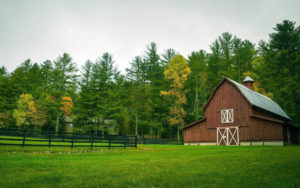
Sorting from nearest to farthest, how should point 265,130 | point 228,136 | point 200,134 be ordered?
1. point 265,130
2. point 228,136
3. point 200,134

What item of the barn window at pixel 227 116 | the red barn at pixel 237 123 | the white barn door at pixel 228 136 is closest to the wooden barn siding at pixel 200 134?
the red barn at pixel 237 123

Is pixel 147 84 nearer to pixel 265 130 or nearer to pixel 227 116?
pixel 227 116

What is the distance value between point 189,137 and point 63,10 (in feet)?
78.4

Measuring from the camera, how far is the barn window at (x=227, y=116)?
87.5 ft

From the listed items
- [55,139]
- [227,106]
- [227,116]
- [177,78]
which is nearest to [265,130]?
[227,116]

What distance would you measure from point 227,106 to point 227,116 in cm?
133

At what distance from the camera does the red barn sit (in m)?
23.5

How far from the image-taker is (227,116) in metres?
27.0

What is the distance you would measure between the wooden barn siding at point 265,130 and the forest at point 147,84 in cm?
1187

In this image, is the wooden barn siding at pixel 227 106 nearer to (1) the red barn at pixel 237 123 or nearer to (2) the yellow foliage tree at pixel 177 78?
(1) the red barn at pixel 237 123

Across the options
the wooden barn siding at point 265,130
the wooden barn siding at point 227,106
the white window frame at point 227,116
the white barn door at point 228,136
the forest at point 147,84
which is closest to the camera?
the wooden barn siding at point 265,130

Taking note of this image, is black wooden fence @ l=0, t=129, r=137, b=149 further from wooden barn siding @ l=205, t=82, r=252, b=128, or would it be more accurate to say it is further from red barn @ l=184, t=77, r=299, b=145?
wooden barn siding @ l=205, t=82, r=252, b=128

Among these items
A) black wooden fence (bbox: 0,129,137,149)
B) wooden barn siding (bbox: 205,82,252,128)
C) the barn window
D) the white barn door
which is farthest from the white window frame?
black wooden fence (bbox: 0,129,137,149)

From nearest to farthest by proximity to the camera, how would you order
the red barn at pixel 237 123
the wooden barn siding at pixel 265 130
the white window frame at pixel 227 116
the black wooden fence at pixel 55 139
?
1. the black wooden fence at pixel 55 139
2. the wooden barn siding at pixel 265 130
3. the red barn at pixel 237 123
4. the white window frame at pixel 227 116
